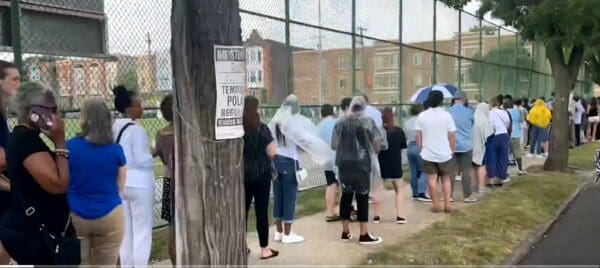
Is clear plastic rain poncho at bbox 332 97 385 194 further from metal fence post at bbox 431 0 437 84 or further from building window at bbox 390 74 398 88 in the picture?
metal fence post at bbox 431 0 437 84

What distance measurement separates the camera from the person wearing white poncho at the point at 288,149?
6938 millimetres

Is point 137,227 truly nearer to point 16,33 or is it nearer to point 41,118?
point 41,118

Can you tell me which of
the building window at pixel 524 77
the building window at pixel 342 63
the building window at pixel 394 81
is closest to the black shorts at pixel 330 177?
the building window at pixel 342 63

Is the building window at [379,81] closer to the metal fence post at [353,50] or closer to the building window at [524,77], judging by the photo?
the metal fence post at [353,50]

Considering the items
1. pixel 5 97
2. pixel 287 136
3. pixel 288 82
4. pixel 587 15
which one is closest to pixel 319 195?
pixel 288 82

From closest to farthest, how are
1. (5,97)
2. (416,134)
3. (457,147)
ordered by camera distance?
(5,97), (416,134), (457,147)

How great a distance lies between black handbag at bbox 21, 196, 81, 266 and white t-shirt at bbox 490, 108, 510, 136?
883 centimetres

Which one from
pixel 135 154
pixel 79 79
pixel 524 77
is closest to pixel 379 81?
pixel 79 79

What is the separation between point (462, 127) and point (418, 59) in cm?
494

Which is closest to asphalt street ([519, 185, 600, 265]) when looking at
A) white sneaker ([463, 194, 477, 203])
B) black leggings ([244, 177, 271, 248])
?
white sneaker ([463, 194, 477, 203])

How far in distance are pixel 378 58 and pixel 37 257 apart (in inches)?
394

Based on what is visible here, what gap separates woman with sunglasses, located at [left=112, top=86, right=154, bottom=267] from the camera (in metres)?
5.23

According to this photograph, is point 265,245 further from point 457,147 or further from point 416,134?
point 457,147

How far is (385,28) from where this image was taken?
43.2 ft
